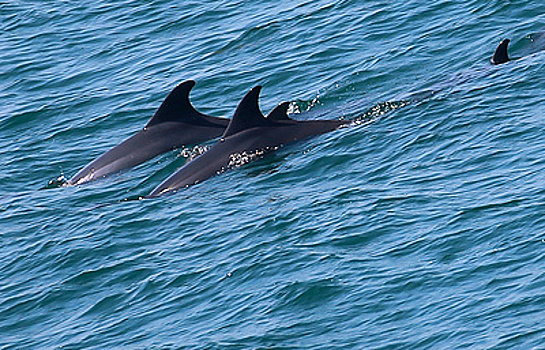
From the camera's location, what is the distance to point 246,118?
15961mm

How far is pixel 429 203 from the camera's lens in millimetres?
13031

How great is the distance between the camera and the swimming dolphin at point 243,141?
15711 mm

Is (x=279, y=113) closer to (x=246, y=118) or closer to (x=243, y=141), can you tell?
(x=246, y=118)

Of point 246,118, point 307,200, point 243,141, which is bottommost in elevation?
point 307,200

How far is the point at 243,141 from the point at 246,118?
0.31 m

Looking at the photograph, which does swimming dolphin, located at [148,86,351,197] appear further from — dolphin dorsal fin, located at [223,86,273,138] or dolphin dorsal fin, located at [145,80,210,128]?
dolphin dorsal fin, located at [145,80,210,128]

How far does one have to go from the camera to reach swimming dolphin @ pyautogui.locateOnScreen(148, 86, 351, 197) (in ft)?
51.5

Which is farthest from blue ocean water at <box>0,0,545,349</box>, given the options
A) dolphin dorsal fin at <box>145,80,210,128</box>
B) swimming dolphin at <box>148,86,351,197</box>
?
dolphin dorsal fin at <box>145,80,210,128</box>

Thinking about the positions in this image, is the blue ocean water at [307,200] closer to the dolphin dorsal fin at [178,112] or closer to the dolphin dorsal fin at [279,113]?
the dolphin dorsal fin at [279,113]

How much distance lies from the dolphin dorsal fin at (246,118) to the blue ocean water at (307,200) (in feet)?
1.77

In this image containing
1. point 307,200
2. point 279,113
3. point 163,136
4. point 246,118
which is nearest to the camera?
point 307,200

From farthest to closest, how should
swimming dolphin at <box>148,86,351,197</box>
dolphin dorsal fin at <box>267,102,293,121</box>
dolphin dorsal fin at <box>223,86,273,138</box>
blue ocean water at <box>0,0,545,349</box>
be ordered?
dolphin dorsal fin at <box>267,102,293,121</box>
swimming dolphin at <box>148,86,351,197</box>
dolphin dorsal fin at <box>223,86,273,138</box>
blue ocean water at <box>0,0,545,349</box>

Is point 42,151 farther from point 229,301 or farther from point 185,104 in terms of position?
point 229,301

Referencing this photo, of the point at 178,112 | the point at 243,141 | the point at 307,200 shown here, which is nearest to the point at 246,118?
the point at 243,141
